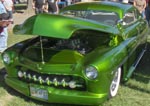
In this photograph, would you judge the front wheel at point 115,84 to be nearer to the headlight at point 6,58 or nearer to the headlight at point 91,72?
the headlight at point 91,72

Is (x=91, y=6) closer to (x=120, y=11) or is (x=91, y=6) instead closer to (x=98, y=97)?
(x=120, y=11)

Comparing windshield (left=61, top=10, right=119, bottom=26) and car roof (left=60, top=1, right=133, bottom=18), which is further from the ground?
car roof (left=60, top=1, right=133, bottom=18)

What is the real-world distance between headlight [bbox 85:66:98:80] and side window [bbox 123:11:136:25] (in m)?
2.26

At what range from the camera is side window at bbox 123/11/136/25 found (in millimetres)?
7225

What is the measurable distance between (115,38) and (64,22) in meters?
1.16

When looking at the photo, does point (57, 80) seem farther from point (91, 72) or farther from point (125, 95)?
point (125, 95)

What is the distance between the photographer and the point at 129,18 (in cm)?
755

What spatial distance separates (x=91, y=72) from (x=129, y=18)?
2793mm

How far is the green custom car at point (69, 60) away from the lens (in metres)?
5.14

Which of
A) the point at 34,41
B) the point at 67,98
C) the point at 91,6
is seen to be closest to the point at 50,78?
the point at 67,98

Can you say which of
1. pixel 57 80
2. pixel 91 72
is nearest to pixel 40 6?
pixel 57 80

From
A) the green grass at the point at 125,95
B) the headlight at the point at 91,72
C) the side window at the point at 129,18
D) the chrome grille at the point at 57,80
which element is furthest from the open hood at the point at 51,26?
the side window at the point at 129,18

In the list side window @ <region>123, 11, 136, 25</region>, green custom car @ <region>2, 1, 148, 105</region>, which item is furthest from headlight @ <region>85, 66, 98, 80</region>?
side window @ <region>123, 11, 136, 25</region>

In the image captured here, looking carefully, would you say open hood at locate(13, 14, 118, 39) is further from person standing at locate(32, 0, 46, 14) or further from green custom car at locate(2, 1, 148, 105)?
person standing at locate(32, 0, 46, 14)
